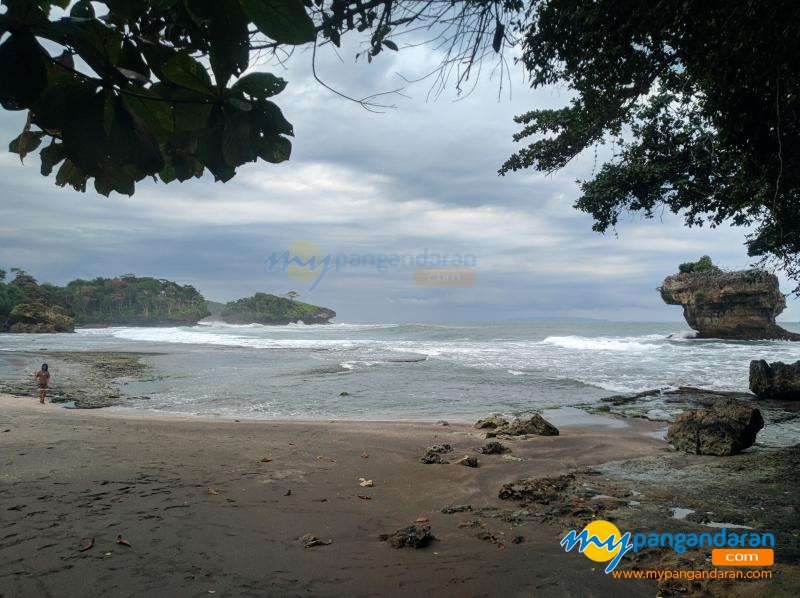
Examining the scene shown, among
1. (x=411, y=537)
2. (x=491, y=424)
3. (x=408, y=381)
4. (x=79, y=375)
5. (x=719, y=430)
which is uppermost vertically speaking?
(x=719, y=430)

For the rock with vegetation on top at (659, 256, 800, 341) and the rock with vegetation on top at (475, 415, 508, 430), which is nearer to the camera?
the rock with vegetation on top at (475, 415, 508, 430)

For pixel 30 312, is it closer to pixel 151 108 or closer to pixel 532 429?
pixel 532 429

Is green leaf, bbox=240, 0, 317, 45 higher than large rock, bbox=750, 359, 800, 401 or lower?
higher

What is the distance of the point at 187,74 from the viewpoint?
1.18 m

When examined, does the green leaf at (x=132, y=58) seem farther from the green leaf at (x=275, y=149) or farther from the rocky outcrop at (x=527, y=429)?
the rocky outcrop at (x=527, y=429)

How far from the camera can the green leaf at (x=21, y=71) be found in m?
0.94

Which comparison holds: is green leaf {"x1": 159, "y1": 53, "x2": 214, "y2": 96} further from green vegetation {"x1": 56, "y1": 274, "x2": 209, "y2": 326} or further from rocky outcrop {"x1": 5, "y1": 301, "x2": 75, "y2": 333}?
green vegetation {"x1": 56, "y1": 274, "x2": 209, "y2": 326}

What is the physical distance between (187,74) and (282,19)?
31 cm

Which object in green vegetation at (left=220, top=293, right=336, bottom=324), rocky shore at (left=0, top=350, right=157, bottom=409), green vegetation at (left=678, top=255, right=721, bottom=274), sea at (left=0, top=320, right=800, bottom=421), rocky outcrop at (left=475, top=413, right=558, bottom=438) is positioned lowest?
rocky shore at (left=0, top=350, right=157, bottom=409)

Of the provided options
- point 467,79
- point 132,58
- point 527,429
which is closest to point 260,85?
point 132,58

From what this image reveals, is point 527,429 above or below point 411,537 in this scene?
below

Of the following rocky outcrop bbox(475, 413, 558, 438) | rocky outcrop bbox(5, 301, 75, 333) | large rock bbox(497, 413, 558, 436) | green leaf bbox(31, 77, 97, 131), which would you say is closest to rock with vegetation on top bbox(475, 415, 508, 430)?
rocky outcrop bbox(475, 413, 558, 438)

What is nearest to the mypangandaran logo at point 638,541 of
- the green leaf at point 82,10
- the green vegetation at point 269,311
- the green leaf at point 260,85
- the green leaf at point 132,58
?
the green leaf at point 260,85

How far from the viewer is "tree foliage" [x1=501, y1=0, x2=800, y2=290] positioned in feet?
10.2
